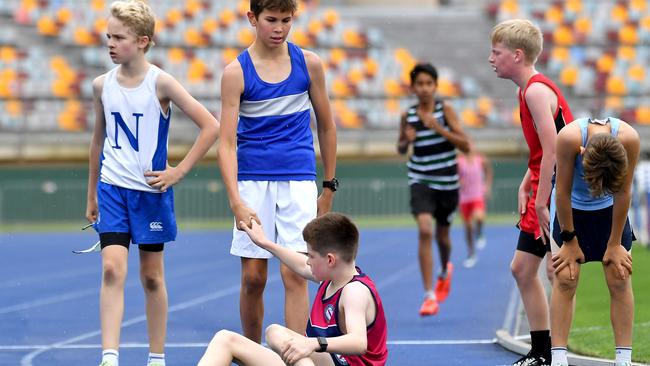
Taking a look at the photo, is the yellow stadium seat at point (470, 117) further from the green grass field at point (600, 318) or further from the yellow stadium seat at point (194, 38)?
the green grass field at point (600, 318)

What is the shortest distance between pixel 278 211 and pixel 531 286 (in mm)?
1809

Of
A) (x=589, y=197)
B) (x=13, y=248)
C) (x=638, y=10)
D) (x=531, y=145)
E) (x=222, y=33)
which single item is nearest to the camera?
(x=589, y=197)

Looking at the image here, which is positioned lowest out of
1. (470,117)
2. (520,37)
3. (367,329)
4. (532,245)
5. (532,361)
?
(532,361)

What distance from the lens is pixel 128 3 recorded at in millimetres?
7508

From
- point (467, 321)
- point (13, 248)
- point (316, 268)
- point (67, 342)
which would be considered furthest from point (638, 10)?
point (316, 268)

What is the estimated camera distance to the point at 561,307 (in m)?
7.25

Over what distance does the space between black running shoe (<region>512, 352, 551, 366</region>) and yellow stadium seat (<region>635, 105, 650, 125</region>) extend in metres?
27.9

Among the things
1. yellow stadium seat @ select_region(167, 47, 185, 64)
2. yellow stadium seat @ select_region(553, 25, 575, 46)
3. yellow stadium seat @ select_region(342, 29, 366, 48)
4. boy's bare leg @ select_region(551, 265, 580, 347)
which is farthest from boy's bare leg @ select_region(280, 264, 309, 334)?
yellow stadium seat @ select_region(553, 25, 575, 46)

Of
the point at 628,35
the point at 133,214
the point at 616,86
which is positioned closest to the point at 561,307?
the point at 133,214

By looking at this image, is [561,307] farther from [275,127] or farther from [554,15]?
[554,15]

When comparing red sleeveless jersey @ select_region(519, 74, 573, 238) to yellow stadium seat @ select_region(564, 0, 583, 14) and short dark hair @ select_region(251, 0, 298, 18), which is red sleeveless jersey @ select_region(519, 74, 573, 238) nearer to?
short dark hair @ select_region(251, 0, 298, 18)

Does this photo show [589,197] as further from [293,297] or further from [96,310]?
[96,310]

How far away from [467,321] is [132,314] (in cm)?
323

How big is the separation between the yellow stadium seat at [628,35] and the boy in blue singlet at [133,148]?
33.0 meters
